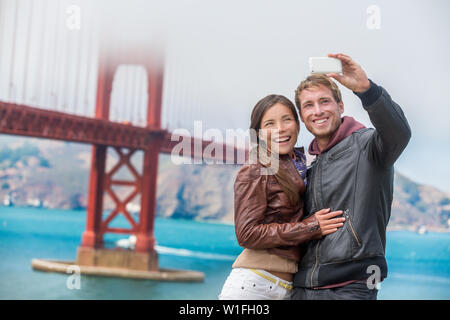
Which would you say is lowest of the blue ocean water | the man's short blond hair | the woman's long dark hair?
the blue ocean water

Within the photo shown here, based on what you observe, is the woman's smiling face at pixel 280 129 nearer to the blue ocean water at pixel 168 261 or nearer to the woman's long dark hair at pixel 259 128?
the woman's long dark hair at pixel 259 128

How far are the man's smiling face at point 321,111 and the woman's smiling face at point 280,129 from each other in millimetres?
57

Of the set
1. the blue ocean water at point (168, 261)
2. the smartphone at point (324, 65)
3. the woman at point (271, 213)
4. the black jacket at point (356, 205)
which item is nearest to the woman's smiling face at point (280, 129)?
the woman at point (271, 213)

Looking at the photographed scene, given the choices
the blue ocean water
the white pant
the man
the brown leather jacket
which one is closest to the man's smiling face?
the man

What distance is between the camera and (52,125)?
18516 mm

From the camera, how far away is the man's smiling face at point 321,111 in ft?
6.86

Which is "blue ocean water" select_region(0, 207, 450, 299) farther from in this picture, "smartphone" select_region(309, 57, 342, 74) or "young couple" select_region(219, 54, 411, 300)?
"smartphone" select_region(309, 57, 342, 74)

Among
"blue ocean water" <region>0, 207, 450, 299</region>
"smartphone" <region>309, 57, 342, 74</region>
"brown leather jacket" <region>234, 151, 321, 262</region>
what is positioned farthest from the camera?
"blue ocean water" <region>0, 207, 450, 299</region>

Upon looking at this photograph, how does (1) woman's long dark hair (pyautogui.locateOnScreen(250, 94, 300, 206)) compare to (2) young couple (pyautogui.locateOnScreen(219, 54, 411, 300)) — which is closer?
(2) young couple (pyautogui.locateOnScreen(219, 54, 411, 300))

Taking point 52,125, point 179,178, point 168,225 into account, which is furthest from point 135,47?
point 168,225

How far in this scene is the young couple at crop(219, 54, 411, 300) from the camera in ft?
6.40

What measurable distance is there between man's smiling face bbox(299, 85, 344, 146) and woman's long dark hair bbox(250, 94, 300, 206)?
59 millimetres

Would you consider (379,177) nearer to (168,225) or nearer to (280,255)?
(280,255)
